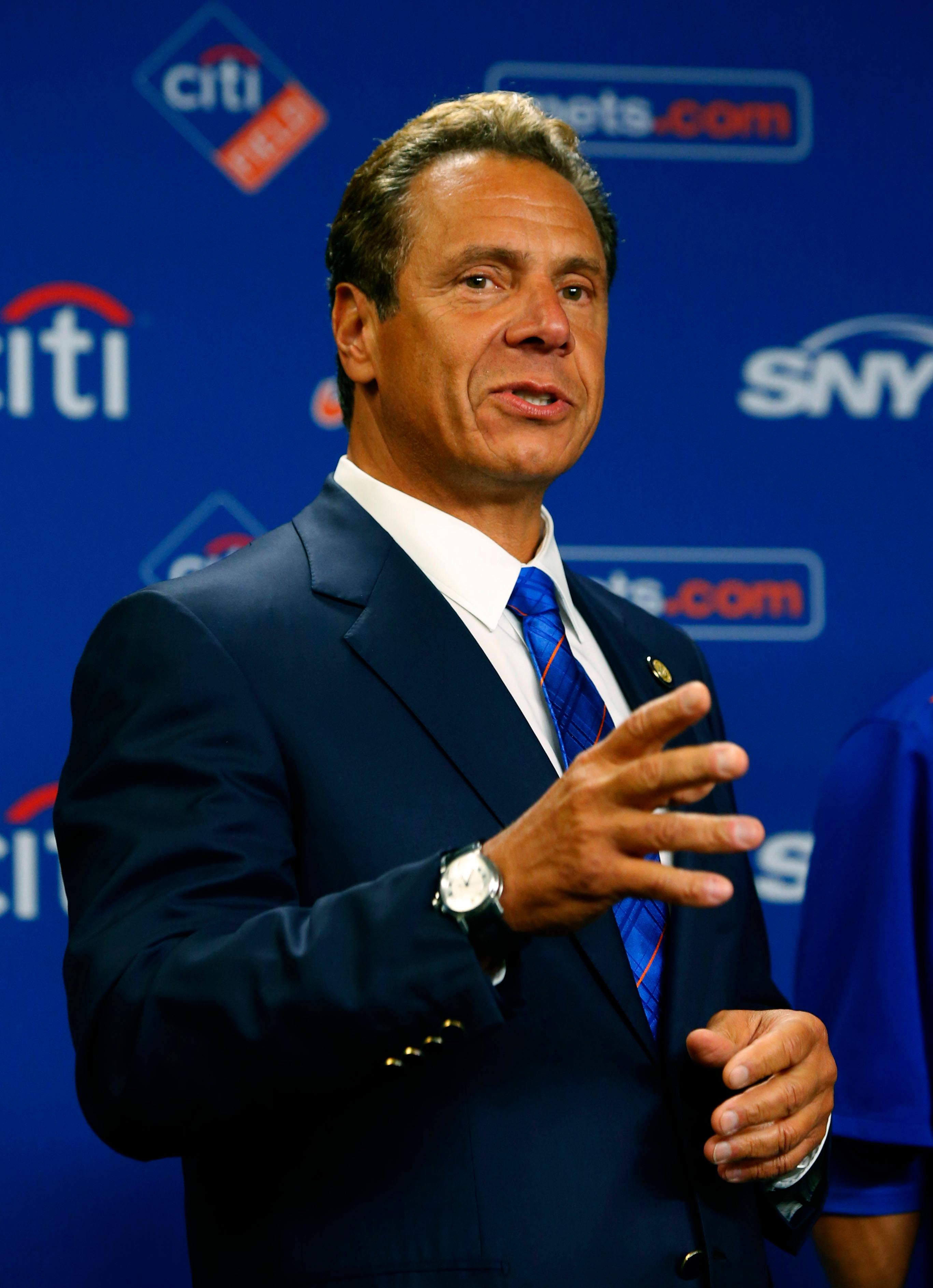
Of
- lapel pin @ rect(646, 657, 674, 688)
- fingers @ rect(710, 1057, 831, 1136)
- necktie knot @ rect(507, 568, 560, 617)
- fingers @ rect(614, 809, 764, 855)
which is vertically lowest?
fingers @ rect(710, 1057, 831, 1136)

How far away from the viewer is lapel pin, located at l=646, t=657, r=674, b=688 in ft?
5.31

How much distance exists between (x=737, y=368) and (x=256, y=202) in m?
0.86

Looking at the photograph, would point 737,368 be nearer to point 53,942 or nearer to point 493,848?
point 53,942

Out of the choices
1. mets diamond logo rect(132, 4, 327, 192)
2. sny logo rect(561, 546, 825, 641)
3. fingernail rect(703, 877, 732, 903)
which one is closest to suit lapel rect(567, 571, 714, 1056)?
fingernail rect(703, 877, 732, 903)

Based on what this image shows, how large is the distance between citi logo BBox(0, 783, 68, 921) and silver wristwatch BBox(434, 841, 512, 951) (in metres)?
1.33

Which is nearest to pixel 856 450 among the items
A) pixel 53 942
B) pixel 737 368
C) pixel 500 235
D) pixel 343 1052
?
pixel 737 368

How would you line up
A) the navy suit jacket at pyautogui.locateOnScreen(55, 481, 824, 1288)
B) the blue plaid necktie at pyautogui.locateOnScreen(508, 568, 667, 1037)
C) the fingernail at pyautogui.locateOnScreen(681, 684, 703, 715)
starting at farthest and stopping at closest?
the blue plaid necktie at pyautogui.locateOnScreen(508, 568, 667, 1037) < the navy suit jacket at pyautogui.locateOnScreen(55, 481, 824, 1288) < the fingernail at pyautogui.locateOnScreen(681, 684, 703, 715)

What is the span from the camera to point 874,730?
5.44 feet

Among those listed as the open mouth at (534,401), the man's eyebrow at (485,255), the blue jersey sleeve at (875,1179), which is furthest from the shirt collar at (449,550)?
the blue jersey sleeve at (875,1179)

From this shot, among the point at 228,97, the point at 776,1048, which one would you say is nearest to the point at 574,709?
the point at 776,1048

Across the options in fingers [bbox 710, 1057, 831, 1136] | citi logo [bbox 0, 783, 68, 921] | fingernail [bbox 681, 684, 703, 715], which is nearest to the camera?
fingernail [bbox 681, 684, 703, 715]

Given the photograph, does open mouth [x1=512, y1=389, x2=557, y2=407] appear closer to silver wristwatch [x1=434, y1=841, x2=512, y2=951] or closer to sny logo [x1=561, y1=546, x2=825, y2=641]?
silver wristwatch [x1=434, y1=841, x2=512, y2=951]

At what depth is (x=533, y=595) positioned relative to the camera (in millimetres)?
1499

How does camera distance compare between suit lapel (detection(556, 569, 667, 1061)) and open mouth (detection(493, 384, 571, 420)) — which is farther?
open mouth (detection(493, 384, 571, 420))
